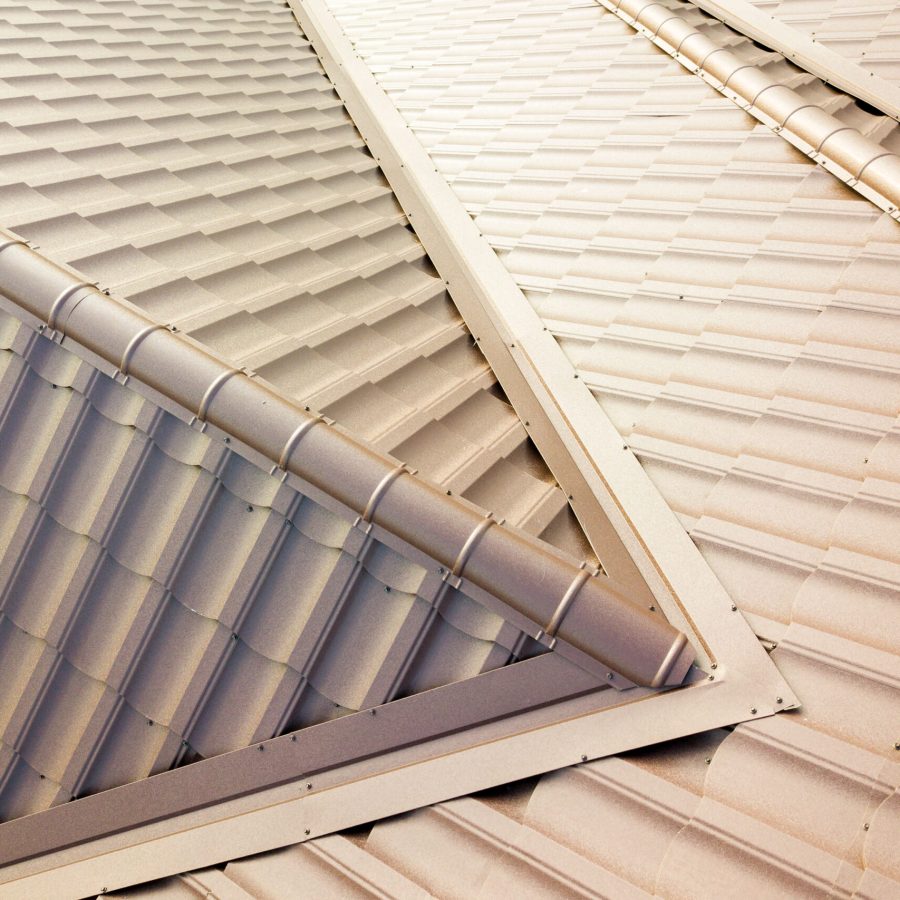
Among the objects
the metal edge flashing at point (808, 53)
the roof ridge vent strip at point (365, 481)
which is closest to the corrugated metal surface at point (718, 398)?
the metal edge flashing at point (808, 53)

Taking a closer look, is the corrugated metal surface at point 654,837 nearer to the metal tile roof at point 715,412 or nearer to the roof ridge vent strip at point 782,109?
the metal tile roof at point 715,412

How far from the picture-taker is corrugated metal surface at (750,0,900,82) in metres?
5.97

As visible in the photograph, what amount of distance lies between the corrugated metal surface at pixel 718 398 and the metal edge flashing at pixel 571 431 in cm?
9

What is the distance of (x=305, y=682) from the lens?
129 inches

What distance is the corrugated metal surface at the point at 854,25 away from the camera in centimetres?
597

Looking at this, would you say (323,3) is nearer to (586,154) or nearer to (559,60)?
(559,60)

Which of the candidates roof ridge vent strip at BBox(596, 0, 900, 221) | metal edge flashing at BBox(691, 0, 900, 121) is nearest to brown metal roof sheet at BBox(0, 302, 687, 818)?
roof ridge vent strip at BBox(596, 0, 900, 221)

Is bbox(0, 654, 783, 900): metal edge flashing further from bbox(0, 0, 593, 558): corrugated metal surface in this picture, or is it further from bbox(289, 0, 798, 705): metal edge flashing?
bbox(0, 0, 593, 558): corrugated metal surface

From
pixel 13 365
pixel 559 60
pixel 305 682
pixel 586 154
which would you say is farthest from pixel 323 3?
pixel 305 682

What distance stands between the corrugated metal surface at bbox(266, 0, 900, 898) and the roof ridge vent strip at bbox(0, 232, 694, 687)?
0.44 meters

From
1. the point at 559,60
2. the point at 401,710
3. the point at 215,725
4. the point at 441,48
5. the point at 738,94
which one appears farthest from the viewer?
the point at 441,48

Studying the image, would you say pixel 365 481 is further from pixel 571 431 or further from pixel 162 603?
pixel 571 431

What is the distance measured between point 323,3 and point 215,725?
26.2 feet

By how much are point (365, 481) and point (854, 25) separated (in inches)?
222
